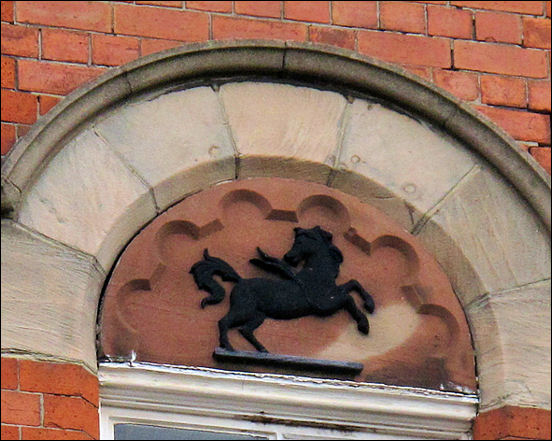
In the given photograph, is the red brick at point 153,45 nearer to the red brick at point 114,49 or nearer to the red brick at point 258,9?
the red brick at point 114,49

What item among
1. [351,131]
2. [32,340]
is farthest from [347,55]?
[32,340]

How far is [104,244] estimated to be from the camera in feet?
22.5

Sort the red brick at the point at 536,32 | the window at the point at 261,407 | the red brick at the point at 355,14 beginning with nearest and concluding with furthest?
1. the window at the point at 261,407
2. the red brick at the point at 355,14
3. the red brick at the point at 536,32

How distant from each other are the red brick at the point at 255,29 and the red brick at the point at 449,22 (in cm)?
46

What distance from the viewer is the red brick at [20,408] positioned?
6.49 meters

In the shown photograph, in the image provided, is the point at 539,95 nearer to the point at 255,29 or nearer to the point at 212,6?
the point at 255,29

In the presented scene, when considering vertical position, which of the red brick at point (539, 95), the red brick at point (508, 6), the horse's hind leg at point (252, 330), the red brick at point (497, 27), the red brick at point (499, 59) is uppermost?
the red brick at point (508, 6)

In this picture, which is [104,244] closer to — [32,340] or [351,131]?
[32,340]

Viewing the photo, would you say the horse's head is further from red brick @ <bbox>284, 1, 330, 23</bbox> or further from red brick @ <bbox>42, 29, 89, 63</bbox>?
red brick @ <bbox>42, 29, 89, 63</bbox>

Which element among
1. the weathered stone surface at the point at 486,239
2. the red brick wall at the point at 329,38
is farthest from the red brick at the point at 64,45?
the weathered stone surface at the point at 486,239

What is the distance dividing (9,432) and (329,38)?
5.94 feet

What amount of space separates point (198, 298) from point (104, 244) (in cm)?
35

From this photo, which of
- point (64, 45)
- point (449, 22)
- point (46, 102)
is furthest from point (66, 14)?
point (449, 22)

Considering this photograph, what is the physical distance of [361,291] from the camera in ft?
23.1
